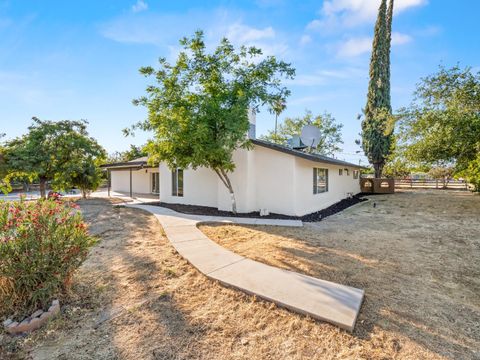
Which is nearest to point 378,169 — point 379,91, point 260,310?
point 379,91

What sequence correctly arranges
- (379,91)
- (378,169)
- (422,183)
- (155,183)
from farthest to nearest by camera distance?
(422,183) < (378,169) < (379,91) < (155,183)

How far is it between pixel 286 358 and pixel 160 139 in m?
8.37

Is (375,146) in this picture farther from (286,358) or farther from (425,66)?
(286,358)

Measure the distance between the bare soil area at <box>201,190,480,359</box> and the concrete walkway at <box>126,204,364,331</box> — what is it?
17 cm

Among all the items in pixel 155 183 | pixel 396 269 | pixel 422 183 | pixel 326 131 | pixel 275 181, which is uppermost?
pixel 326 131

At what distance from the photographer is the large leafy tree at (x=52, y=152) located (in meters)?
13.1

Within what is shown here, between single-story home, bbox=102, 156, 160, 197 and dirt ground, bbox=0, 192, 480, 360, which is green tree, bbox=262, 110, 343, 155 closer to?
single-story home, bbox=102, 156, 160, 197

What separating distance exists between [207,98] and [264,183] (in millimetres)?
4247

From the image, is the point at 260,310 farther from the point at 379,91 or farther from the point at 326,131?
the point at 326,131

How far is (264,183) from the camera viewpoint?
1037cm

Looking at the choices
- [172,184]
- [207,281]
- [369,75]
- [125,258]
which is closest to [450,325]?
[207,281]

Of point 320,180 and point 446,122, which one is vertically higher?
point 446,122

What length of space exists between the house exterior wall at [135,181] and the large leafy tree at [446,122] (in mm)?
17123

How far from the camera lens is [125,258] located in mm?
4918
